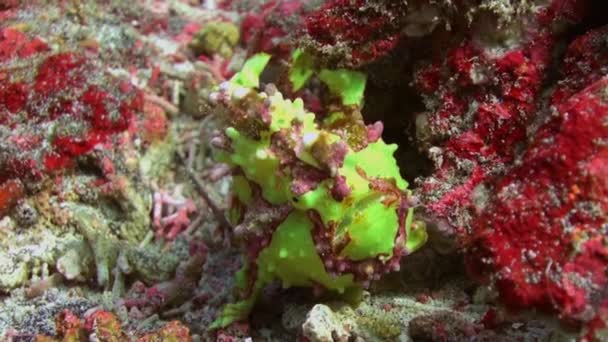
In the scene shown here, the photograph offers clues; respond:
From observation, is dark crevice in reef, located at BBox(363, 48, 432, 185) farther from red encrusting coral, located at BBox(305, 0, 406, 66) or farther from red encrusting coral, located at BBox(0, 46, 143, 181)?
red encrusting coral, located at BBox(0, 46, 143, 181)

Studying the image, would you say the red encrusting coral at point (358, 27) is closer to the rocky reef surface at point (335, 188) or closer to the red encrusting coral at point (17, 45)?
the rocky reef surface at point (335, 188)

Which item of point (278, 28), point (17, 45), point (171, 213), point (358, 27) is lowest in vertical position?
point (171, 213)

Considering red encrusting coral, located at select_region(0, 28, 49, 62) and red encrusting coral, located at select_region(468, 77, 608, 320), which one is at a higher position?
red encrusting coral, located at select_region(468, 77, 608, 320)

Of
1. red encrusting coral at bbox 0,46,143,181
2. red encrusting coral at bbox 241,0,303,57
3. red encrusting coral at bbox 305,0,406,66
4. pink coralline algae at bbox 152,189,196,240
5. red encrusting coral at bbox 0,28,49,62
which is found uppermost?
red encrusting coral at bbox 305,0,406,66

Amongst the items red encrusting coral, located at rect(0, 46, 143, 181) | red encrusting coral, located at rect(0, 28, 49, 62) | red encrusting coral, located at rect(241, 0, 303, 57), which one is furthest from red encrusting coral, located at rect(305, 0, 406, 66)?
red encrusting coral, located at rect(0, 28, 49, 62)

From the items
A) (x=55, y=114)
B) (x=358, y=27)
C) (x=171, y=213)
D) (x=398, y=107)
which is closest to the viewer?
(x=358, y=27)

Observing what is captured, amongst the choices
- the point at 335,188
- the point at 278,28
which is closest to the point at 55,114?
the point at 278,28

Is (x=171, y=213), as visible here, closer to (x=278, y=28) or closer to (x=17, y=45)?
(x=278, y=28)

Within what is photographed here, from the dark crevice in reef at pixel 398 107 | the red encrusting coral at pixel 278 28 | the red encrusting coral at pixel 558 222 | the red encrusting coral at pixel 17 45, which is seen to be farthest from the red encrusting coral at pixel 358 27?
the red encrusting coral at pixel 17 45

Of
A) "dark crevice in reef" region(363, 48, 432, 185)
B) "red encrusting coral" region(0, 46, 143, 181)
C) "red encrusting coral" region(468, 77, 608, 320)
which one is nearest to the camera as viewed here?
"red encrusting coral" region(468, 77, 608, 320)

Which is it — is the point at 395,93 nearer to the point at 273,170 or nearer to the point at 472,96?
the point at 472,96
